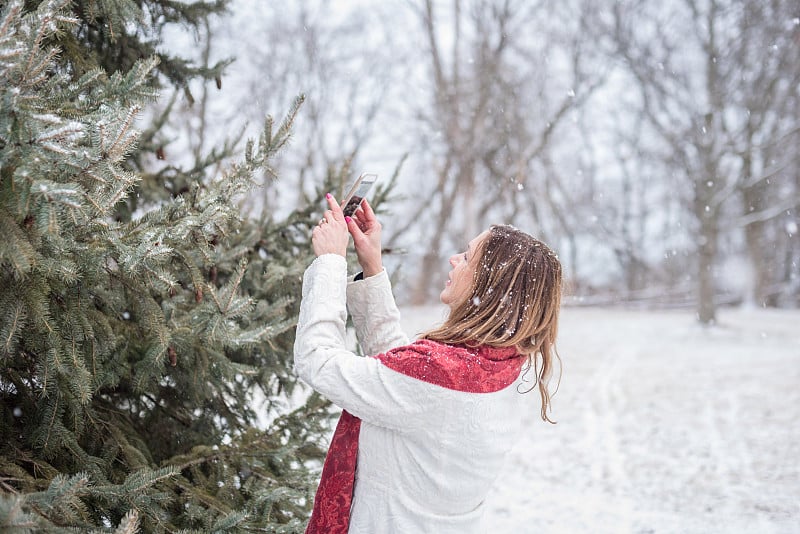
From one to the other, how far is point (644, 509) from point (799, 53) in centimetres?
1523

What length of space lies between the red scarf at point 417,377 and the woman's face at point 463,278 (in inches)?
6.6

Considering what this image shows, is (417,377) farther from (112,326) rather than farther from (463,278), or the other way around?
(112,326)

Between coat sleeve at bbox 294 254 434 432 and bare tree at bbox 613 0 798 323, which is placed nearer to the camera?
coat sleeve at bbox 294 254 434 432

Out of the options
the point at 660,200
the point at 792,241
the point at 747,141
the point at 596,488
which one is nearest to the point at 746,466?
the point at 596,488

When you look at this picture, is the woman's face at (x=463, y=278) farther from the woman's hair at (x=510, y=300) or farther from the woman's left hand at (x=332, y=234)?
the woman's left hand at (x=332, y=234)

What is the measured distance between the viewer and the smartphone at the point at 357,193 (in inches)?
78.8

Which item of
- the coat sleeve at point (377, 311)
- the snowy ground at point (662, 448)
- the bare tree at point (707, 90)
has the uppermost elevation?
the bare tree at point (707, 90)

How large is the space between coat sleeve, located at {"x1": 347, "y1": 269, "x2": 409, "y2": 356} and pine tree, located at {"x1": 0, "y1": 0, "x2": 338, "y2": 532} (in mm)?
397

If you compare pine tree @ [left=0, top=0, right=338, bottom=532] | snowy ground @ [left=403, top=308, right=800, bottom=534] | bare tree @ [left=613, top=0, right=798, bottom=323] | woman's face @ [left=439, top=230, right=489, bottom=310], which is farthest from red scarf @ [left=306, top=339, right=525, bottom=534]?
bare tree @ [left=613, top=0, right=798, bottom=323]

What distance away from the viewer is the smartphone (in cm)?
200

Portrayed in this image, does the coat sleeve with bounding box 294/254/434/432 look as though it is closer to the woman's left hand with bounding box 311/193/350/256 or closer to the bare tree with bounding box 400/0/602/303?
the woman's left hand with bounding box 311/193/350/256

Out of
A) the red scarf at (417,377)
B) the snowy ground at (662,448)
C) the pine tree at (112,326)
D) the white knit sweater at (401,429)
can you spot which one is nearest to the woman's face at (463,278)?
the red scarf at (417,377)

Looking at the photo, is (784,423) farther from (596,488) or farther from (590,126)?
(590,126)

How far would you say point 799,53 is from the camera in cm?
1717
